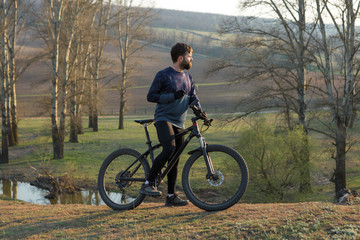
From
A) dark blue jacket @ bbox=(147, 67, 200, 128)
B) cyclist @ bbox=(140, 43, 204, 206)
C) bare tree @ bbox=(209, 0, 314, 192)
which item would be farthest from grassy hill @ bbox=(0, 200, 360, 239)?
bare tree @ bbox=(209, 0, 314, 192)

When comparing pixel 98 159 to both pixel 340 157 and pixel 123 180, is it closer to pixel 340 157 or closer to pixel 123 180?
pixel 340 157

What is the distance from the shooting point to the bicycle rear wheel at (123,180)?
5.83 metres

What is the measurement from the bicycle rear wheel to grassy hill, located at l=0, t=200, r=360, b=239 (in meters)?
0.17

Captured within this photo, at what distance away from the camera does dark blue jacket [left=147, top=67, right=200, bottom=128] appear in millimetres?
5254

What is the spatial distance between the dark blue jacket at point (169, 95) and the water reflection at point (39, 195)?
378 inches

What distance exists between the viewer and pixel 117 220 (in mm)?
5375

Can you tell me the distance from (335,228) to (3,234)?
13.7 feet

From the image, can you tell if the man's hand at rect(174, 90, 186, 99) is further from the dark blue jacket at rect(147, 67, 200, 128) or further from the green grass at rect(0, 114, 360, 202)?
the green grass at rect(0, 114, 360, 202)

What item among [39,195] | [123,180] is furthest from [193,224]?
[39,195]

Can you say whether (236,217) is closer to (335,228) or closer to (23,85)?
(335,228)

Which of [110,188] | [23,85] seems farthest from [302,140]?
[23,85]

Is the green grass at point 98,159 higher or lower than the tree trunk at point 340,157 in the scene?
lower

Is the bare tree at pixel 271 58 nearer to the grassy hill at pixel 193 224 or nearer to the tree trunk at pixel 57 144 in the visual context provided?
the tree trunk at pixel 57 144

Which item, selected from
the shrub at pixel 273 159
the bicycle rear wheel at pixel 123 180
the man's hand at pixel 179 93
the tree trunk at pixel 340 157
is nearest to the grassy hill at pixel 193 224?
the bicycle rear wheel at pixel 123 180
